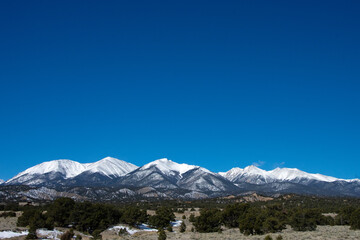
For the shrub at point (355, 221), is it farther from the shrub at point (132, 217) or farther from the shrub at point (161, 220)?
the shrub at point (132, 217)

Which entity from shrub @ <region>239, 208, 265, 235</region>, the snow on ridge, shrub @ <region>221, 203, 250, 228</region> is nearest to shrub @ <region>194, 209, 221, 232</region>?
shrub @ <region>221, 203, 250, 228</region>

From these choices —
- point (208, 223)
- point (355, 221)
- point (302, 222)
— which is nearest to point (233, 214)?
point (208, 223)

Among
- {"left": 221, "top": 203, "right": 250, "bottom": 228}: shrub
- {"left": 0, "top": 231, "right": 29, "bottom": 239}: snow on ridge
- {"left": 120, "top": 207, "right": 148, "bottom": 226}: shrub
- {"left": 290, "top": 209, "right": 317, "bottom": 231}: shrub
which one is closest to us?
{"left": 0, "top": 231, "right": 29, "bottom": 239}: snow on ridge

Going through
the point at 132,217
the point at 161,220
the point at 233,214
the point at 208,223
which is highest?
the point at 233,214

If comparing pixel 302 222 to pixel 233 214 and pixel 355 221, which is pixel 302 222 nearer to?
pixel 355 221

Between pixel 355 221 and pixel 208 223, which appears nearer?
pixel 355 221

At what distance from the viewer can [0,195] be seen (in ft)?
534

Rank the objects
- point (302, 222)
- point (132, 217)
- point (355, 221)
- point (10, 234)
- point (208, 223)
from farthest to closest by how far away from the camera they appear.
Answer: point (132, 217) < point (208, 223) < point (302, 222) < point (355, 221) < point (10, 234)

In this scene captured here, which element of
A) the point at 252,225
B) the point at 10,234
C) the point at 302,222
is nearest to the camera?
the point at 10,234

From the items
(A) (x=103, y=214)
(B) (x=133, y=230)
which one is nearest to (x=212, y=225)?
(B) (x=133, y=230)

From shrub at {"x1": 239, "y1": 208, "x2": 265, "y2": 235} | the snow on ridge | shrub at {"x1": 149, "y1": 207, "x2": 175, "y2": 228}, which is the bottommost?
the snow on ridge

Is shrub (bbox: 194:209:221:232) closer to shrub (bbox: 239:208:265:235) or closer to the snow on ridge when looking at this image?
shrub (bbox: 239:208:265:235)

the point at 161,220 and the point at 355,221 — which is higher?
the point at 161,220

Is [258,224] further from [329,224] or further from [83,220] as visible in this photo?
[83,220]
